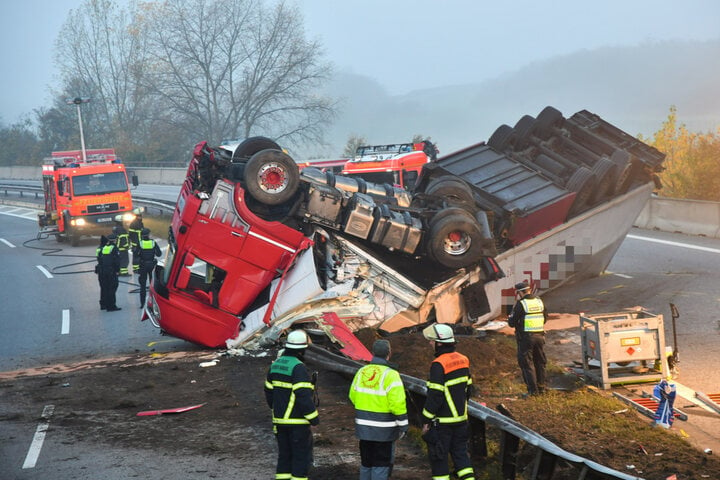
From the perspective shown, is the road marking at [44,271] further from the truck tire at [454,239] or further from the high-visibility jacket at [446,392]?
the high-visibility jacket at [446,392]

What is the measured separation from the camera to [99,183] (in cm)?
2588

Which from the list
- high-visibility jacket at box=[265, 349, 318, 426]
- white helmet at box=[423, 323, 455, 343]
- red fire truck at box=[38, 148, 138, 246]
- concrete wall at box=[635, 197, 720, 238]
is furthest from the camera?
red fire truck at box=[38, 148, 138, 246]

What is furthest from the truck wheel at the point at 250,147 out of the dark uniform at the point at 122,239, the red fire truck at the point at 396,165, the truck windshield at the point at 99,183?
the truck windshield at the point at 99,183

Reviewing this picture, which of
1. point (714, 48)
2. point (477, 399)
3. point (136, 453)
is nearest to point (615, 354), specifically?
point (477, 399)

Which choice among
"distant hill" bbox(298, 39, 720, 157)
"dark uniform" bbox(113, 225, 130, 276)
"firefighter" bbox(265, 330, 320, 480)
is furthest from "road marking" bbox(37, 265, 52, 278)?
"distant hill" bbox(298, 39, 720, 157)

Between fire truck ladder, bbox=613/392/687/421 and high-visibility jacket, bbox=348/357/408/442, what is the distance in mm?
3438

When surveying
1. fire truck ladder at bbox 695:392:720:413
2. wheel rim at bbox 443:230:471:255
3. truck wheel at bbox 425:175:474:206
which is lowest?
fire truck ladder at bbox 695:392:720:413

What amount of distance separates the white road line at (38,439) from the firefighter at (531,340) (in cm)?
490

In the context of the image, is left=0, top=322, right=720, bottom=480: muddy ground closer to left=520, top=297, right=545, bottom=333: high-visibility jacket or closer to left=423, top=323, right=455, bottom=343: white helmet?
left=520, top=297, right=545, bottom=333: high-visibility jacket

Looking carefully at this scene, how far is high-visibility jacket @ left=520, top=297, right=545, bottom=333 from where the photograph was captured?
884cm

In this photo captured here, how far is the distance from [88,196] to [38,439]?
61.1ft

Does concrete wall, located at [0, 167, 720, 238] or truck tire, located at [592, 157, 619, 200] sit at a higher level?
truck tire, located at [592, 157, 619, 200]

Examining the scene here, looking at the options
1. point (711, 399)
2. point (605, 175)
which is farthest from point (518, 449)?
point (605, 175)

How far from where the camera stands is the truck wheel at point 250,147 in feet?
36.8
